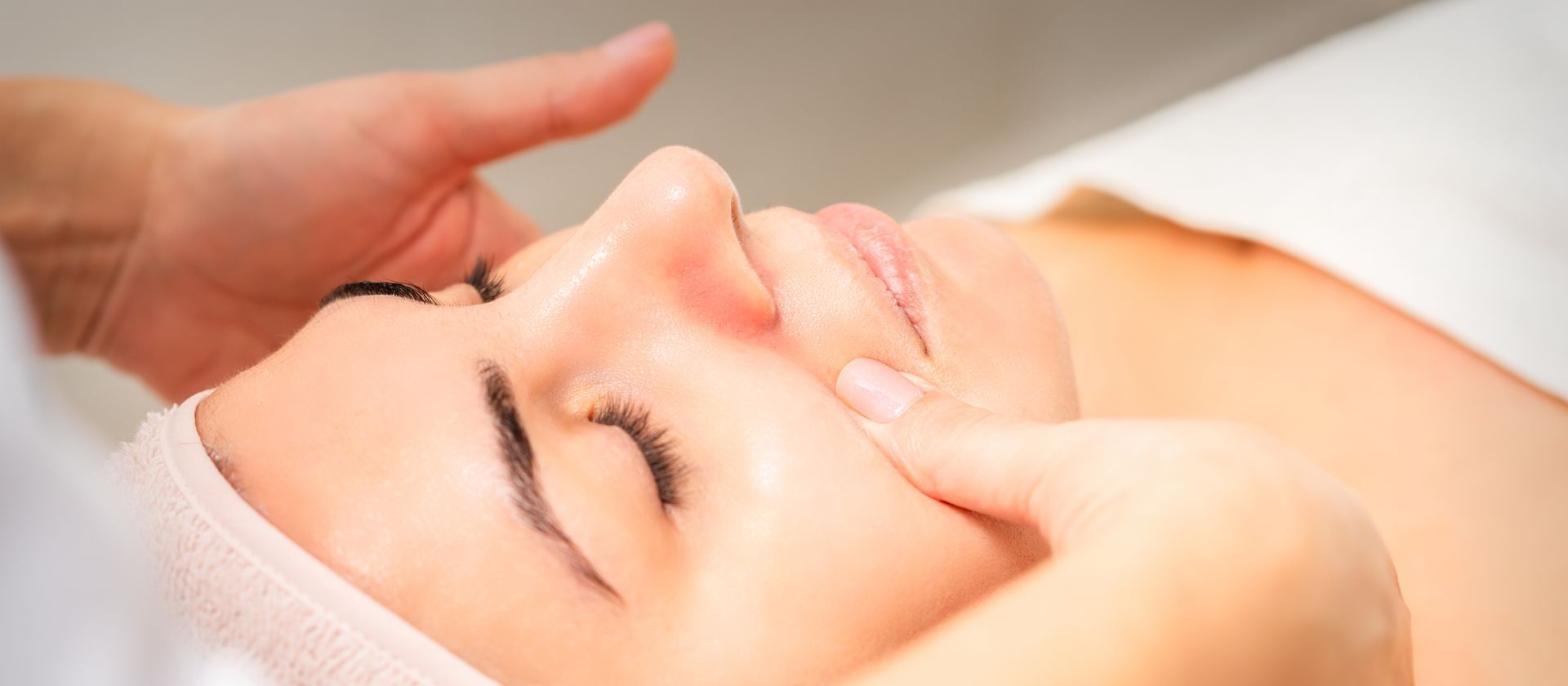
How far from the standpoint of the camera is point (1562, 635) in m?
0.82

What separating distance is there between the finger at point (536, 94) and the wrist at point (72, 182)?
1.12ft

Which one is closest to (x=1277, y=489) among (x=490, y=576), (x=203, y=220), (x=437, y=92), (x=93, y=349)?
(x=490, y=576)

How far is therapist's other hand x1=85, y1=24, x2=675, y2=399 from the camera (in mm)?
Result: 1234

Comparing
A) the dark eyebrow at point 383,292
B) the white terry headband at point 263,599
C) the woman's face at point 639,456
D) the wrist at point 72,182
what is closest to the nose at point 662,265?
the woman's face at point 639,456

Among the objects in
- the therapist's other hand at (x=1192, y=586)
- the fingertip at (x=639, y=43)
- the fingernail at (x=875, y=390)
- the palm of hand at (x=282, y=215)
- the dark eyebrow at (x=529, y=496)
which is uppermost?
the fingertip at (x=639, y=43)

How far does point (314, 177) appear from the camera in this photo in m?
1.24

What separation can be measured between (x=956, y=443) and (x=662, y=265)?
243 millimetres

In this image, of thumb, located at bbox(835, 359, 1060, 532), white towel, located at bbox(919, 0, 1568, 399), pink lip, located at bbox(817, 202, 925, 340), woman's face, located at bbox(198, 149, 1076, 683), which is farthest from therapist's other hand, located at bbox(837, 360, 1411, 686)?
white towel, located at bbox(919, 0, 1568, 399)

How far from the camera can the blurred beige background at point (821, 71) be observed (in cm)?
161

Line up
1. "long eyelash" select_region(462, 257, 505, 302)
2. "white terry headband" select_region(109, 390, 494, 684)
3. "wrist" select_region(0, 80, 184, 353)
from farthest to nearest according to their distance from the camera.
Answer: "wrist" select_region(0, 80, 184, 353)
"long eyelash" select_region(462, 257, 505, 302)
"white terry headband" select_region(109, 390, 494, 684)

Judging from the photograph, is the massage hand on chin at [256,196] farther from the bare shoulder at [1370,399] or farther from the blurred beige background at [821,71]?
the bare shoulder at [1370,399]

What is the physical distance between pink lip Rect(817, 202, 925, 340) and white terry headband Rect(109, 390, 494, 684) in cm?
40

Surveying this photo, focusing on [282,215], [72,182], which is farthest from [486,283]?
[72,182]

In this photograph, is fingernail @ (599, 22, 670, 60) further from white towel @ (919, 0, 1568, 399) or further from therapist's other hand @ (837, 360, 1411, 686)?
therapist's other hand @ (837, 360, 1411, 686)
